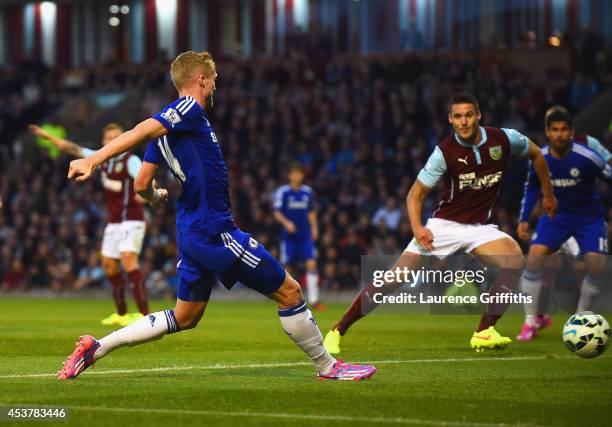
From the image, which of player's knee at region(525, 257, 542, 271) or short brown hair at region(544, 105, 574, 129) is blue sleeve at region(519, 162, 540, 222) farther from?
short brown hair at region(544, 105, 574, 129)

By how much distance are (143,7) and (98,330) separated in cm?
3648

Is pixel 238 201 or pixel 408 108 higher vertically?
pixel 408 108

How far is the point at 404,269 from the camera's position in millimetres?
10688

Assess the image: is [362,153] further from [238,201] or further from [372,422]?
[372,422]

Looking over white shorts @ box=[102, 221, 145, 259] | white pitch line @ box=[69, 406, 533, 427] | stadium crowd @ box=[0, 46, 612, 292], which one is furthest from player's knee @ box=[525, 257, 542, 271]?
stadium crowd @ box=[0, 46, 612, 292]

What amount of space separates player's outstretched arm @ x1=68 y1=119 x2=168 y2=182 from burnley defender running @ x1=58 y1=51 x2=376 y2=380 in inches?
5.9

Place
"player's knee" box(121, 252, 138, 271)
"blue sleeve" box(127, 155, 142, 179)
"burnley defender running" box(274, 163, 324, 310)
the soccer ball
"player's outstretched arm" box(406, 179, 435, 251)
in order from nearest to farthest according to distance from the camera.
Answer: the soccer ball
"player's outstretched arm" box(406, 179, 435, 251)
"blue sleeve" box(127, 155, 142, 179)
"player's knee" box(121, 252, 138, 271)
"burnley defender running" box(274, 163, 324, 310)

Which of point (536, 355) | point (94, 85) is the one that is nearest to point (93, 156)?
point (536, 355)

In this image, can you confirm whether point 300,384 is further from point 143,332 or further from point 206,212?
point 206,212

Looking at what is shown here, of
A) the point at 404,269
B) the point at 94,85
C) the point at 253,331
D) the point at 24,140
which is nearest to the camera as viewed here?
the point at 404,269

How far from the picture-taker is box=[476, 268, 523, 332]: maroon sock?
35.7ft

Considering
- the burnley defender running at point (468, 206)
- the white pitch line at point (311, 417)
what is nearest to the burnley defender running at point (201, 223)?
the white pitch line at point (311, 417)

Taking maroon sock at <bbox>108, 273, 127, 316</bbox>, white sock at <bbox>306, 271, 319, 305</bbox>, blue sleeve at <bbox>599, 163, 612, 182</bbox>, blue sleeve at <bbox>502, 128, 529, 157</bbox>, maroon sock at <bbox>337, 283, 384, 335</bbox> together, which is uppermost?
blue sleeve at <bbox>502, 128, 529, 157</bbox>

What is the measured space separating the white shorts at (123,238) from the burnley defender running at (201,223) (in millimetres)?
7334
